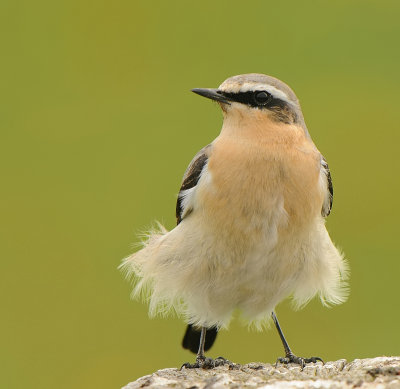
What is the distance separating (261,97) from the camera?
8398 mm

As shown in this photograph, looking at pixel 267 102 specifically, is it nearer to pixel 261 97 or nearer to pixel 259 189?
pixel 261 97

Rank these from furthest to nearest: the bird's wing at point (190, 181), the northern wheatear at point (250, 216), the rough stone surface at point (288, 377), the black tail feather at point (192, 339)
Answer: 1. the black tail feather at point (192, 339)
2. the bird's wing at point (190, 181)
3. the northern wheatear at point (250, 216)
4. the rough stone surface at point (288, 377)

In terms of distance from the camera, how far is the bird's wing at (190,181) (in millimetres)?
8734

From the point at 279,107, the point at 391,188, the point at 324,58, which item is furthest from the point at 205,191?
the point at 324,58

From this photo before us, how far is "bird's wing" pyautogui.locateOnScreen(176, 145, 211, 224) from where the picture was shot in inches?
344

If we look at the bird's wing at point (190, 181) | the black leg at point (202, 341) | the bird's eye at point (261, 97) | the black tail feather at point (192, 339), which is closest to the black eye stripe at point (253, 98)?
the bird's eye at point (261, 97)

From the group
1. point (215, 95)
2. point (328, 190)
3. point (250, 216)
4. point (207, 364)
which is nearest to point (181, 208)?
point (250, 216)

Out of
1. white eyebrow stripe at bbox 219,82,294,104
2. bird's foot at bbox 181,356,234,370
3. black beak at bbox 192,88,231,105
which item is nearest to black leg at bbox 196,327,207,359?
bird's foot at bbox 181,356,234,370

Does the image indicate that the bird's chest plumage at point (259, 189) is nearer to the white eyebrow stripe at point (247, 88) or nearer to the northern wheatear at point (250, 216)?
the northern wheatear at point (250, 216)

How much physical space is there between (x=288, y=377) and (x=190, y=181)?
2667 millimetres

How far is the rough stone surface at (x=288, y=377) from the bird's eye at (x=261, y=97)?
2404 mm

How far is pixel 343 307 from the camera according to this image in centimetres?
1162

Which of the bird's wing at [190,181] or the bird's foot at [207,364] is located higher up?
the bird's wing at [190,181]

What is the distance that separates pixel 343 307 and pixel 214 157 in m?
3.97
